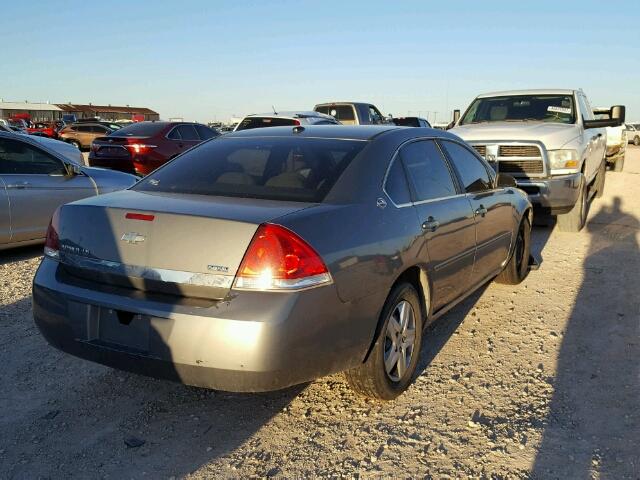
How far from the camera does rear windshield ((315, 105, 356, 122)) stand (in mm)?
17594

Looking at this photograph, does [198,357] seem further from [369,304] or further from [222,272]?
[369,304]

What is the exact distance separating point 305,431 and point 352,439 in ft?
0.83

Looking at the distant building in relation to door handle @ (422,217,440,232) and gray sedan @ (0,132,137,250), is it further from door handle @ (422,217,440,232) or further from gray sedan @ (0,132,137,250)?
door handle @ (422,217,440,232)

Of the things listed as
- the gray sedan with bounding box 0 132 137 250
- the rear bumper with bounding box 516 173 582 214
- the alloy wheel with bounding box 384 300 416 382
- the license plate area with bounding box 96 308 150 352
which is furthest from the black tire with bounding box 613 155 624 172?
the license plate area with bounding box 96 308 150 352

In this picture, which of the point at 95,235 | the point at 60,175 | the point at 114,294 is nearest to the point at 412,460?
the point at 114,294

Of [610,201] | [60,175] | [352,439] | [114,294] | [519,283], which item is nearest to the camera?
[114,294]

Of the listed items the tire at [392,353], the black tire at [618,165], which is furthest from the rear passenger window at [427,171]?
the black tire at [618,165]

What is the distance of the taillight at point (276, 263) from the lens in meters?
2.70

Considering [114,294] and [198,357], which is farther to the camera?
[114,294]

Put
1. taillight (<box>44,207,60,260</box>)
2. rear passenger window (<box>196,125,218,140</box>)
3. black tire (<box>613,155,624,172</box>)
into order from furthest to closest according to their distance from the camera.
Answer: black tire (<box>613,155,624,172</box>), rear passenger window (<box>196,125,218,140</box>), taillight (<box>44,207,60,260</box>)

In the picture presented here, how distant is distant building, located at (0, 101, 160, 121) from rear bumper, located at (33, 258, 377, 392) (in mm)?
71379

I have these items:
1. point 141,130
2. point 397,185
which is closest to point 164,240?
point 397,185

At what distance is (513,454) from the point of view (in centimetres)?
295

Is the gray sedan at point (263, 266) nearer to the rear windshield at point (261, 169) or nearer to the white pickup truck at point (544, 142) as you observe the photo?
the rear windshield at point (261, 169)
